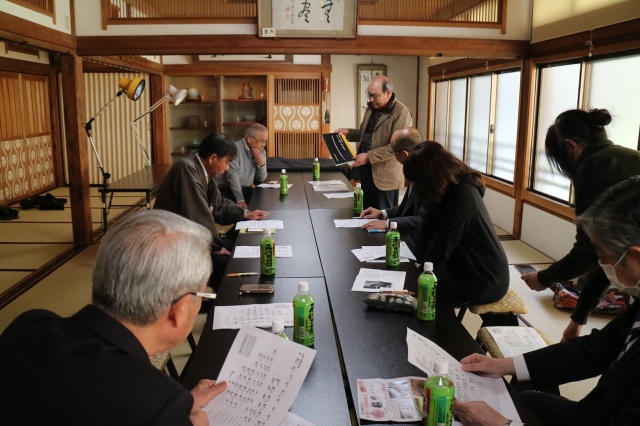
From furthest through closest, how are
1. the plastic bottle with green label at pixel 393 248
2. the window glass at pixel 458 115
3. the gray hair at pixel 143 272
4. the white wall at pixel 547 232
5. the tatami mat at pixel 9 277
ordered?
1. the window glass at pixel 458 115
2. the white wall at pixel 547 232
3. the tatami mat at pixel 9 277
4. the plastic bottle with green label at pixel 393 248
5. the gray hair at pixel 143 272

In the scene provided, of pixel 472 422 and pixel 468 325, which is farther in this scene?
pixel 468 325

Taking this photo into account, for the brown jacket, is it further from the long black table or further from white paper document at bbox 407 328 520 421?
white paper document at bbox 407 328 520 421

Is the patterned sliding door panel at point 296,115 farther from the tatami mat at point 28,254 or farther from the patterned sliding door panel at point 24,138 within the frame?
the tatami mat at point 28,254

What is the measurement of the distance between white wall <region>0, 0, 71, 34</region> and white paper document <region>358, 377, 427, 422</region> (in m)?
3.64

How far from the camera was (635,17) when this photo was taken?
357cm

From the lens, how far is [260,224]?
3.23m

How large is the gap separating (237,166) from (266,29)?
117 cm

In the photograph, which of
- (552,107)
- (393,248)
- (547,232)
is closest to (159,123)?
(552,107)

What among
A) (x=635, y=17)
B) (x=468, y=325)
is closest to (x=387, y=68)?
(x=635, y=17)

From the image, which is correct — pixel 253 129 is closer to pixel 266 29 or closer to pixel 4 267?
pixel 266 29

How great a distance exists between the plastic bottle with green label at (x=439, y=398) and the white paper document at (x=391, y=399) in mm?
73

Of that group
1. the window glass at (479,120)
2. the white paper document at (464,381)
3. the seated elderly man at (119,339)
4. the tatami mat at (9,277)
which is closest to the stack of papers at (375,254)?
the white paper document at (464,381)

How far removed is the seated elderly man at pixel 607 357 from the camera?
1.23 metres

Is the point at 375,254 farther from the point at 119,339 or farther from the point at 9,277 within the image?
the point at 9,277
